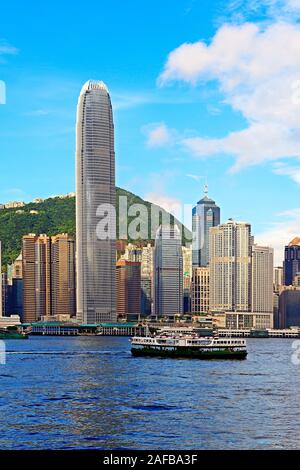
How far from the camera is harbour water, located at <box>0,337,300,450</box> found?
3831 centimetres

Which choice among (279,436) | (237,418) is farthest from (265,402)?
(279,436)

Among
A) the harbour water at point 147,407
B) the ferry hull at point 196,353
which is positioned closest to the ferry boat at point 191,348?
the ferry hull at point 196,353

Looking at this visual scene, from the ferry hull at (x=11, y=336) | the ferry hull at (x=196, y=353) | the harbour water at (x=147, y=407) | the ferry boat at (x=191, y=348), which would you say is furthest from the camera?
the ferry hull at (x=11, y=336)

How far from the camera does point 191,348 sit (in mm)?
97500

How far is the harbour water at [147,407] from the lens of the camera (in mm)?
38312

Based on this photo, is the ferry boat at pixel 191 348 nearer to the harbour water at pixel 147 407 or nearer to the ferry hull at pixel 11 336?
the harbour water at pixel 147 407

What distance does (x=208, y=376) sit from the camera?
71.9m

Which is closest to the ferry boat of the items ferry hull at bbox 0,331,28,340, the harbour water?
the harbour water

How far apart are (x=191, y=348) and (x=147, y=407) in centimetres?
4901

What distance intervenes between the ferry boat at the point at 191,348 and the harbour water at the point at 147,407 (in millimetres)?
14826

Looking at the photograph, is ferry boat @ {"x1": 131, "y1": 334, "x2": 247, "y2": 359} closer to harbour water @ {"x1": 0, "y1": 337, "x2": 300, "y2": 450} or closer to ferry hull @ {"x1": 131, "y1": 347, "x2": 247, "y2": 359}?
ferry hull @ {"x1": 131, "y1": 347, "x2": 247, "y2": 359}
